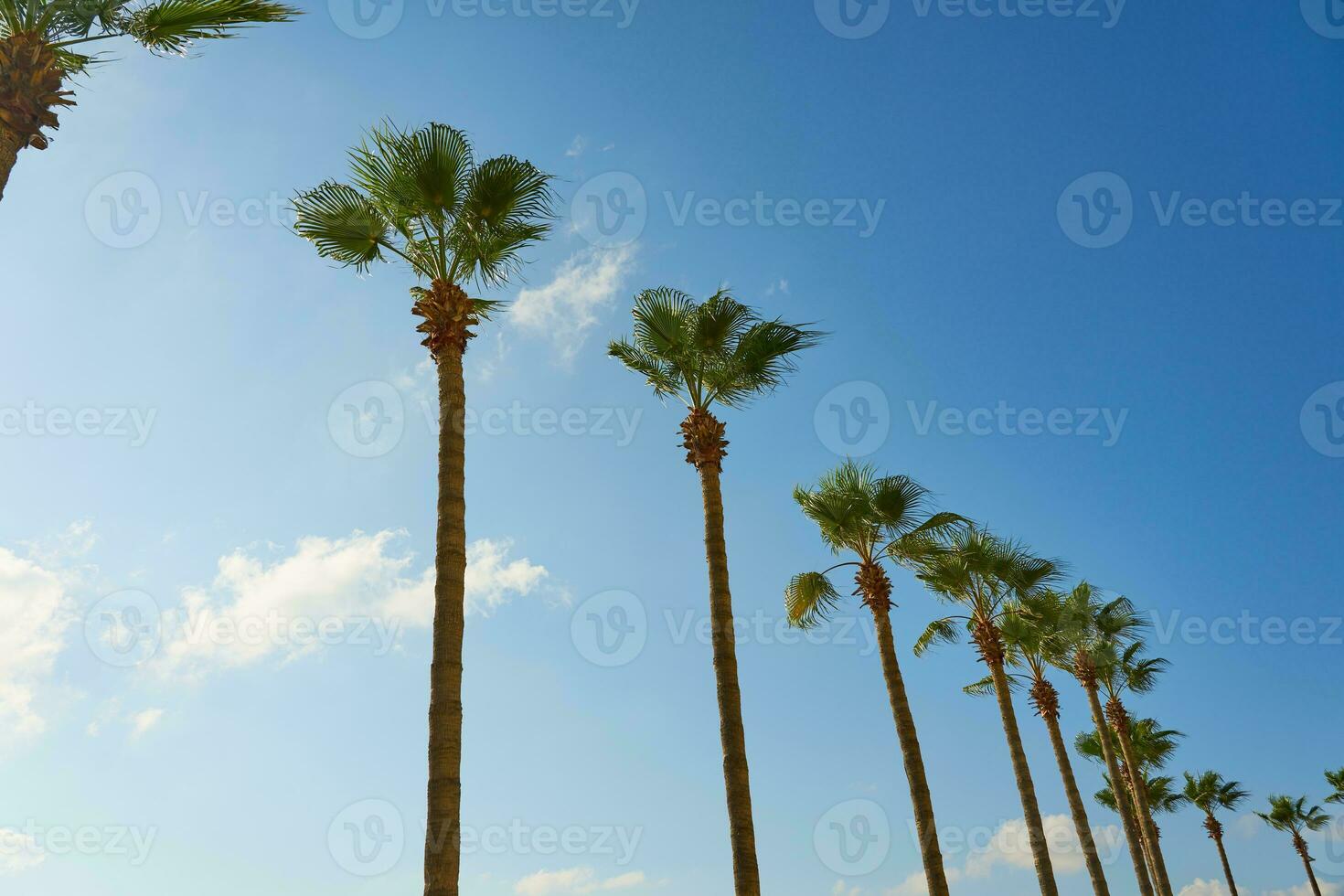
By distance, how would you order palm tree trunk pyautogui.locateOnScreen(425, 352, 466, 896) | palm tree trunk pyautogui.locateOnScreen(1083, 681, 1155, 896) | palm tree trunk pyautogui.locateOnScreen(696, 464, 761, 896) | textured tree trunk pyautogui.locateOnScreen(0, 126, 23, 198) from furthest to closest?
palm tree trunk pyautogui.locateOnScreen(1083, 681, 1155, 896), palm tree trunk pyautogui.locateOnScreen(696, 464, 761, 896), palm tree trunk pyautogui.locateOnScreen(425, 352, 466, 896), textured tree trunk pyautogui.locateOnScreen(0, 126, 23, 198)

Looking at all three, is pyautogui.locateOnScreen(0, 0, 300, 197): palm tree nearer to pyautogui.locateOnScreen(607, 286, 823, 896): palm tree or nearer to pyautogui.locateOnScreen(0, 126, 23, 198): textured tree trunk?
pyautogui.locateOnScreen(0, 126, 23, 198): textured tree trunk

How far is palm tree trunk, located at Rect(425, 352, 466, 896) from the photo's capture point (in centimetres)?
1064

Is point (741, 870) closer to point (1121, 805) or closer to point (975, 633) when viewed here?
point (975, 633)

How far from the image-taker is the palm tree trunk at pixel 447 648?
34.9 ft

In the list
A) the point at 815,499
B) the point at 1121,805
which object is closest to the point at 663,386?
the point at 815,499

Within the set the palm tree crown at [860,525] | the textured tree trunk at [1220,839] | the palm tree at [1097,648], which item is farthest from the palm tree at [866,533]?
the textured tree trunk at [1220,839]

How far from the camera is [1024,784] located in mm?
25922

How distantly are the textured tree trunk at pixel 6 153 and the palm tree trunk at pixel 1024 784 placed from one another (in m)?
26.4

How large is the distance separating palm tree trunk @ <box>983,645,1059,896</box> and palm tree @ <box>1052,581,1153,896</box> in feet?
27.6

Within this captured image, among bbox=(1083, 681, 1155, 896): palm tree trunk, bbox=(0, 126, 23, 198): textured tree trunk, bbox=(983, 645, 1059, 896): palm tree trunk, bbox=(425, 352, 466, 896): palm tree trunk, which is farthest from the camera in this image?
bbox=(1083, 681, 1155, 896): palm tree trunk

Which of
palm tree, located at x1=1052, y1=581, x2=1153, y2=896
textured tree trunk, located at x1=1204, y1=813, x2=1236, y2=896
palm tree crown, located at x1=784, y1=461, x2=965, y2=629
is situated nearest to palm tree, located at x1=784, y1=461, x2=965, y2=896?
palm tree crown, located at x1=784, y1=461, x2=965, y2=629

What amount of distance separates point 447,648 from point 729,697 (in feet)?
20.6

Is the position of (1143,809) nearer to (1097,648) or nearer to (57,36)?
(1097,648)

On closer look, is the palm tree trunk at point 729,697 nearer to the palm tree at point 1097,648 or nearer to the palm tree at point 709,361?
the palm tree at point 709,361
